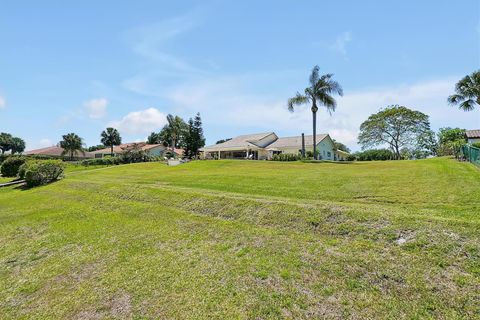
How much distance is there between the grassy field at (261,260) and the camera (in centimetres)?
446

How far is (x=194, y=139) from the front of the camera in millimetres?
62750

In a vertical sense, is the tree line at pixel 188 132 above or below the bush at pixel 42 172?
above

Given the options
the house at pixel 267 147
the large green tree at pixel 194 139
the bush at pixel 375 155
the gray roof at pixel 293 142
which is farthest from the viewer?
the large green tree at pixel 194 139

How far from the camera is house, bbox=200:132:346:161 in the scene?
4753cm

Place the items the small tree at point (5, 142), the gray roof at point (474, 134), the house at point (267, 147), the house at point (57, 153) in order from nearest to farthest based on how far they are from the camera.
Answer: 1. the gray roof at point (474, 134)
2. the house at point (267, 147)
3. the house at point (57, 153)
4. the small tree at point (5, 142)

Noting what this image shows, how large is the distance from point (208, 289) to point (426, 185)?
363 inches

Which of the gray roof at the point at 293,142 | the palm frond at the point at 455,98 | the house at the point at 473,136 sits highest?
the palm frond at the point at 455,98

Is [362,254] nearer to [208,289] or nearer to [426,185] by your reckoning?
[208,289]

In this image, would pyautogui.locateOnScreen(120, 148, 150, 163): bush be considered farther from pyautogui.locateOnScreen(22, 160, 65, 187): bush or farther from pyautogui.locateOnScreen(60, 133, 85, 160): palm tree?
pyautogui.locateOnScreen(60, 133, 85, 160): palm tree

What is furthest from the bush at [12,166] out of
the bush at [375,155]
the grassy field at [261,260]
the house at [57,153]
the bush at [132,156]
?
the bush at [375,155]

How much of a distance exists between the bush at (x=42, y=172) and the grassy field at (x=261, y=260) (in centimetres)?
1464

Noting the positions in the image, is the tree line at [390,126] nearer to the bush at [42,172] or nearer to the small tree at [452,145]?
the small tree at [452,145]

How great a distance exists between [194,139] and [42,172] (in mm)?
40231

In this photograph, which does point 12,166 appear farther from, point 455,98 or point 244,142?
point 455,98
